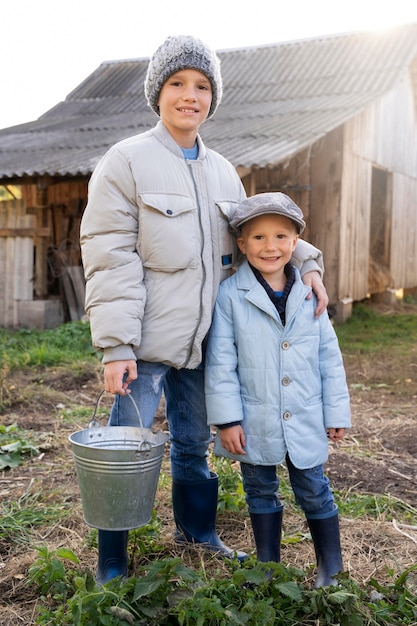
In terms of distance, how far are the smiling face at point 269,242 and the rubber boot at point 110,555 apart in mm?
1135

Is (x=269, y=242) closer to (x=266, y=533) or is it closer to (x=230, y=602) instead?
(x=266, y=533)

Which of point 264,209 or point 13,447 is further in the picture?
point 13,447

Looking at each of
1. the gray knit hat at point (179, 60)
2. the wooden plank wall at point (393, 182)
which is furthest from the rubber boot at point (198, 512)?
the wooden plank wall at point (393, 182)

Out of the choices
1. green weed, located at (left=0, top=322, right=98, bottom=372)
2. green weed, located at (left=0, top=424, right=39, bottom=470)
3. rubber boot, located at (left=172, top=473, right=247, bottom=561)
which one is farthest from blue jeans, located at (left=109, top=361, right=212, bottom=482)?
green weed, located at (left=0, top=322, right=98, bottom=372)

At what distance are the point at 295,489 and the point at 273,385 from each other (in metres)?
0.42

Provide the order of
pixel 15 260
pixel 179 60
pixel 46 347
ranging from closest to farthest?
pixel 179 60, pixel 46 347, pixel 15 260

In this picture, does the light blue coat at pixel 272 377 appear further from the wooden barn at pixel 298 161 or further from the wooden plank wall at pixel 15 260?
the wooden plank wall at pixel 15 260

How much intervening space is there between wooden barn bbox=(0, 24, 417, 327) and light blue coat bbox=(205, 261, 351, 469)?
5.10 m

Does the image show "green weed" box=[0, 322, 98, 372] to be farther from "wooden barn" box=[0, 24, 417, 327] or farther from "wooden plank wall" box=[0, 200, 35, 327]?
"wooden barn" box=[0, 24, 417, 327]

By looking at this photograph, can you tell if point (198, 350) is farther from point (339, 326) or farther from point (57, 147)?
point (57, 147)

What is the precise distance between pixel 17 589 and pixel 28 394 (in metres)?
3.22

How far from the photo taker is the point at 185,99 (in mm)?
2520

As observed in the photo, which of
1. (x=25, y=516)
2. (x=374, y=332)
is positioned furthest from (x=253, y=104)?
(x=25, y=516)

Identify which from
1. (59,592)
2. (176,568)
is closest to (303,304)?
(176,568)
